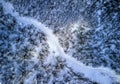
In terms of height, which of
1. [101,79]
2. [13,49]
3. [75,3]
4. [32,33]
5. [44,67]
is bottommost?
[101,79]

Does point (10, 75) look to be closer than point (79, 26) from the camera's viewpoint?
Yes

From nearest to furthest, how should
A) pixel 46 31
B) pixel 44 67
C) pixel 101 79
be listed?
1. pixel 101 79
2. pixel 44 67
3. pixel 46 31

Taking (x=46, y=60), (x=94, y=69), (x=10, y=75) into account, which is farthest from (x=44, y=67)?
(x=94, y=69)

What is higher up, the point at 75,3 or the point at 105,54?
the point at 75,3

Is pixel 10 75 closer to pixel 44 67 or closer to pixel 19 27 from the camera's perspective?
pixel 44 67

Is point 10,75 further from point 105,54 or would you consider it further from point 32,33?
point 105,54

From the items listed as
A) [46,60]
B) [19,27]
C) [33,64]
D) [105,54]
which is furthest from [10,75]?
[105,54]

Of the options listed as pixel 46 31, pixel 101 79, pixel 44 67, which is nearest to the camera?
pixel 101 79
